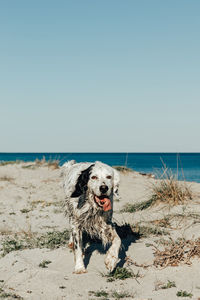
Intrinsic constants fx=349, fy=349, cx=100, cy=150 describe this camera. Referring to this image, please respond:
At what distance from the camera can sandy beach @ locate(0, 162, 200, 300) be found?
4.44 metres

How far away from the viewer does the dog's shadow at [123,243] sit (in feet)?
19.5

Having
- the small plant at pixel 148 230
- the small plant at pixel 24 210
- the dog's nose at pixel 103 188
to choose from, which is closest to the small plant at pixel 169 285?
the dog's nose at pixel 103 188

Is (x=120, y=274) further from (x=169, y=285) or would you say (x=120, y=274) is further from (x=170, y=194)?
(x=170, y=194)

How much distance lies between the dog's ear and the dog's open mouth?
0.87ft

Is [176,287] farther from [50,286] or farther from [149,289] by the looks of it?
[50,286]

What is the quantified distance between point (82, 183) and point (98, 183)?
42 centimetres

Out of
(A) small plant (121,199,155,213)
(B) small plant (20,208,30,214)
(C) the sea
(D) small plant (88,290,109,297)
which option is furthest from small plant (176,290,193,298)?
(B) small plant (20,208,30,214)

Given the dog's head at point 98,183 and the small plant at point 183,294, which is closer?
the small plant at point 183,294

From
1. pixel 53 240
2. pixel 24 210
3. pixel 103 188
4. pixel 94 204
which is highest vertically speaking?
pixel 103 188

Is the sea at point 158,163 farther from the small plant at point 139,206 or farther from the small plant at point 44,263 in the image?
the small plant at point 44,263

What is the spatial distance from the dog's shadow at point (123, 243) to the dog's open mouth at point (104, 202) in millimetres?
1031

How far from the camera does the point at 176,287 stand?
441cm

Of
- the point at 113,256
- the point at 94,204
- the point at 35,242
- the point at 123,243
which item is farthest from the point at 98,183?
the point at 35,242

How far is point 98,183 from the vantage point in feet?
16.1
